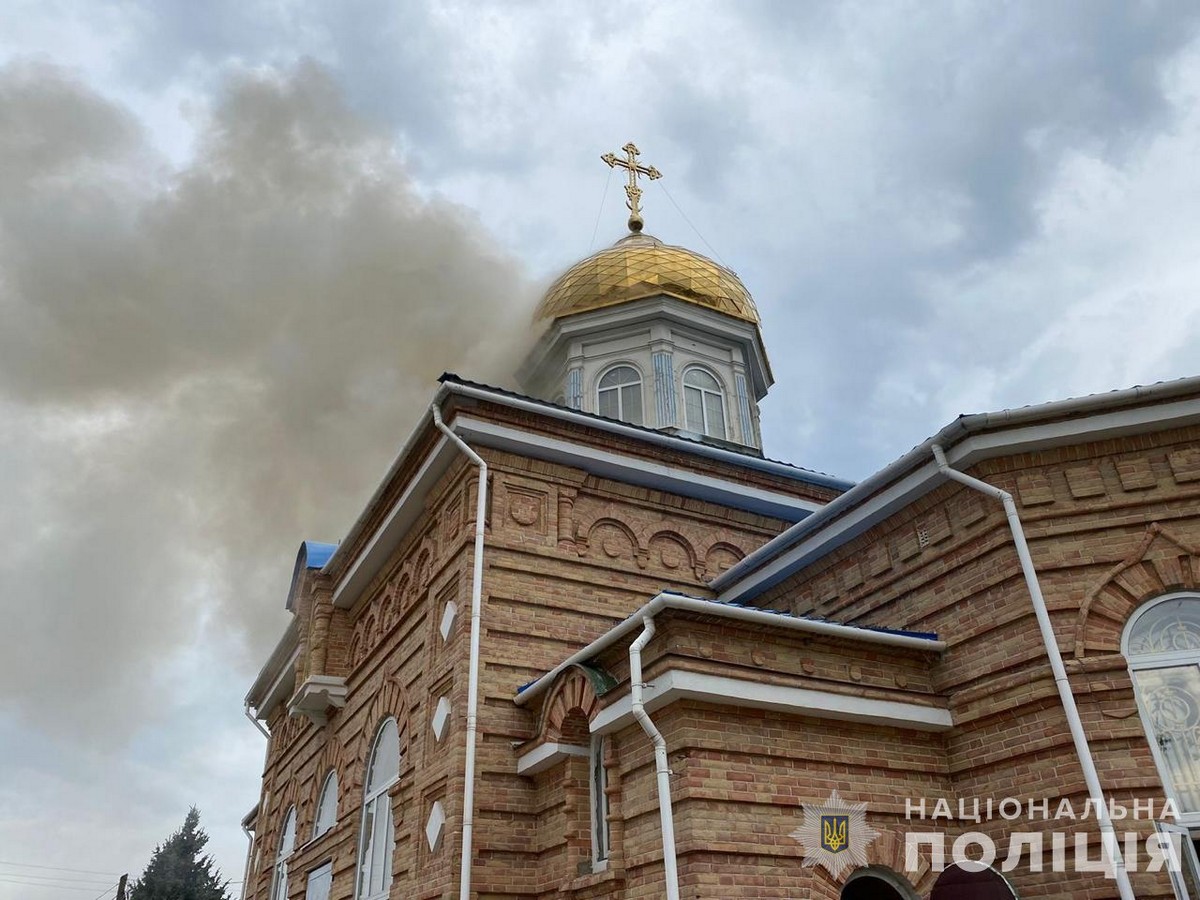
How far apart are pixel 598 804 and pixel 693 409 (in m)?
8.28

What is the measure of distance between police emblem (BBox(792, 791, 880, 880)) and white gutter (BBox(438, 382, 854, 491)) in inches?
198

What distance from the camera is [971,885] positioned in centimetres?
725

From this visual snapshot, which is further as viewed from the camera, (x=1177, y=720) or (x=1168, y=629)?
(x=1168, y=629)

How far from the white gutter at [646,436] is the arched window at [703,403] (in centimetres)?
297

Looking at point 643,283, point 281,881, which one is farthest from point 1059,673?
point 281,881

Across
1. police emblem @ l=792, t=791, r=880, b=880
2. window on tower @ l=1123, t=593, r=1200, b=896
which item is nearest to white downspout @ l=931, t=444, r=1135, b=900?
window on tower @ l=1123, t=593, r=1200, b=896

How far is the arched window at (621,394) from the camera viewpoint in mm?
15336

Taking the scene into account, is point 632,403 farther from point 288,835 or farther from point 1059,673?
point 288,835

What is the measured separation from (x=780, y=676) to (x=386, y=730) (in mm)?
6371

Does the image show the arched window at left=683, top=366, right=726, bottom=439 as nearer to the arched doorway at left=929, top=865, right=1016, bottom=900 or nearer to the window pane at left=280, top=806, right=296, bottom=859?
the arched doorway at left=929, top=865, right=1016, bottom=900

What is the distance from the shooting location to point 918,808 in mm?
8039

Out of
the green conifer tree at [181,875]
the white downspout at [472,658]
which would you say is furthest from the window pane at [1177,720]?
the green conifer tree at [181,875]

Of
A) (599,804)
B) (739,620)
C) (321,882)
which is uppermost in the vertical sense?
(739,620)

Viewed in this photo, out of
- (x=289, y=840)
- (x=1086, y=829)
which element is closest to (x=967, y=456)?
(x=1086, y=829)
